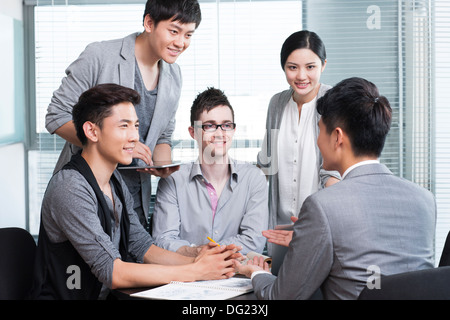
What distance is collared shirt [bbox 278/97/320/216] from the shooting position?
2668mm

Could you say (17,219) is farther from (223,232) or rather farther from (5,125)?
(223,232)

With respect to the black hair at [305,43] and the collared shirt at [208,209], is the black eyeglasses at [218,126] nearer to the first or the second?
the collared shirt at [208,209]

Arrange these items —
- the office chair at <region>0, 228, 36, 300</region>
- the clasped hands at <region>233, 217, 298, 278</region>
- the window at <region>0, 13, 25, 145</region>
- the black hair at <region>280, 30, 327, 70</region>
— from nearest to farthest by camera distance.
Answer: the clasped hands at <region>233, 217, 298, 278</region> → the office chair at <region>0, 228, 36, 300</region> → the black hair at <region>280, 30, 327, 70</region> → the window at <region>0, 13, 25, 145</region>

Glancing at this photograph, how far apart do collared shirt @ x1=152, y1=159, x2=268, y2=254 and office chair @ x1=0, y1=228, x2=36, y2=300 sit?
0.50m

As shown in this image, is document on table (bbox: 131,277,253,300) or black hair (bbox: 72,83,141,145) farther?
black hair (bbox: 72,83,141,145)

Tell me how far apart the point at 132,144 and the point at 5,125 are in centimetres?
198

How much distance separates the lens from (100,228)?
5.93 ft

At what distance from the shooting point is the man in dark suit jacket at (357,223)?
1.40 m

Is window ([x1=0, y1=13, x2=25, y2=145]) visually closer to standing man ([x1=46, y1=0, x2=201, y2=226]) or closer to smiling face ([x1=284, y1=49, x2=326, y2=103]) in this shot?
standing man ([x1=46, y1=0, x2=201, y2=226])

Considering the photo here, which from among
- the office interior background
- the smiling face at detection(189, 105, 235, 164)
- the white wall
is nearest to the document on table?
the smiling face at detection(189, 105, 235, 164)

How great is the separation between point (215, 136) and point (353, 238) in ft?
3.89

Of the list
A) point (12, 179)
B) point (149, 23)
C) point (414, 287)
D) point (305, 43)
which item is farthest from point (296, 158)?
point (12, 179)

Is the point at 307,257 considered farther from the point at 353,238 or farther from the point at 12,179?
the point at 12,179
